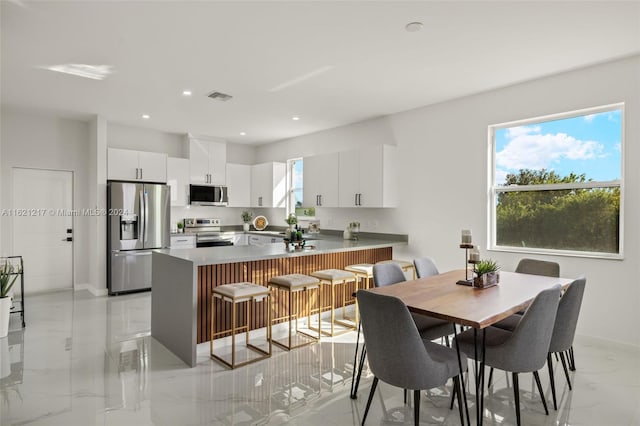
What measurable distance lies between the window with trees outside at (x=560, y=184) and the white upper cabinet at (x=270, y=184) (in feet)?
12.7

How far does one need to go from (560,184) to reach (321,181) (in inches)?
125

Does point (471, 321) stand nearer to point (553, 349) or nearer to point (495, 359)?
point (495, 359)

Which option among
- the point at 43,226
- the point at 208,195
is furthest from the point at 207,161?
the point at 43,226

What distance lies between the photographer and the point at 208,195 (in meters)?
6.86

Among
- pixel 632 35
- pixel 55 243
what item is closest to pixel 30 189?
pixel 55 243

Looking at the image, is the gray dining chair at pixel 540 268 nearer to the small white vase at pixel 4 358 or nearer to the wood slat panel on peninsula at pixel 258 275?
the wood slat panel on peninsula at pixel 258 275

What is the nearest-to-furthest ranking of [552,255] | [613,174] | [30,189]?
[613,174] → [552,255] → [30,189]

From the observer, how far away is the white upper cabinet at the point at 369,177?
5.15 m

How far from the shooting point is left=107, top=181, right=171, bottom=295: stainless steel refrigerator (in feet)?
18.4

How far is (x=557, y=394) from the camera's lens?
269cm

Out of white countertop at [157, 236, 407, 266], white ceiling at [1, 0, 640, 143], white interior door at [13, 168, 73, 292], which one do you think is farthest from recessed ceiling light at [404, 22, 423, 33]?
white interior door at [13, 168, 73, 292]

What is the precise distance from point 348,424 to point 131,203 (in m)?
Result: 4.81

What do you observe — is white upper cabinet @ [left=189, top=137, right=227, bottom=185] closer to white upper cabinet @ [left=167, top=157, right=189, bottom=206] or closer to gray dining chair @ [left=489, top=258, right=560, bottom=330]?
white upper cabinet @ [left=167, top=157, right=189, bottom=206]

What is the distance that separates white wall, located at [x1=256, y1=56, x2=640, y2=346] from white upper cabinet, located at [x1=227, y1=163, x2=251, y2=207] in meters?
1.84
